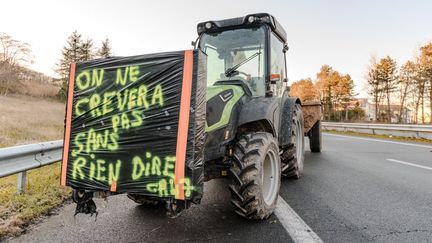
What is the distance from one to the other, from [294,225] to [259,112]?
53.4 inches

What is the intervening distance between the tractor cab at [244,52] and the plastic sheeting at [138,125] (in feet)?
4.95

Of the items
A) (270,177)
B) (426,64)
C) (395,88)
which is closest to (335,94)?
(395,88)

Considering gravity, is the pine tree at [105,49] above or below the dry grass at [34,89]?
above

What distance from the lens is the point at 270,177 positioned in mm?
3562

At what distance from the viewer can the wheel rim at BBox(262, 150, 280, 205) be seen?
11.3 feet

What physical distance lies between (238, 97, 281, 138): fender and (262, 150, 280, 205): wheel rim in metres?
0.43

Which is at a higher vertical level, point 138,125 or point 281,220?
point 138,125

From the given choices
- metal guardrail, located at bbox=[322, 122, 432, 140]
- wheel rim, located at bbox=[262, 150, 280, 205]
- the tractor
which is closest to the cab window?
the tractor

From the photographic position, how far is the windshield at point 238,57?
423cm

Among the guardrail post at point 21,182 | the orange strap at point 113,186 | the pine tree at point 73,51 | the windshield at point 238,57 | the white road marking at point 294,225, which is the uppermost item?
the pine tree at point 73,51

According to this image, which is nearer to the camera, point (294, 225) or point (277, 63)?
point (294, 225)

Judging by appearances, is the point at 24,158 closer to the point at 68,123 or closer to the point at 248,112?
the point at 68,123

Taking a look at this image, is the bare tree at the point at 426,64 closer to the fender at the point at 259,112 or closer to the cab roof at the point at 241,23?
the cab roof at the point at 241,23

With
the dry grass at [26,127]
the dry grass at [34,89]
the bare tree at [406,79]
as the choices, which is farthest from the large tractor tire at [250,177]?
the dry grass at [34,89]
